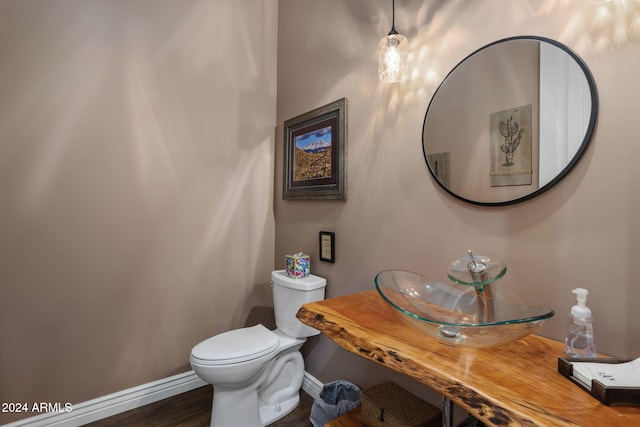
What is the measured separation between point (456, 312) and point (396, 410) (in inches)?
19.3

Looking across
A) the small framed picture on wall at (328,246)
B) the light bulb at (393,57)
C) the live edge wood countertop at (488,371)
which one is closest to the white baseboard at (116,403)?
the small framed picture on wall at (328,246)

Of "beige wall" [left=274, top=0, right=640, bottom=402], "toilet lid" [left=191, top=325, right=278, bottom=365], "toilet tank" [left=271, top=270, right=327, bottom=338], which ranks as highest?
"beige wall" [left=274, top=0, right=640, bottom=402]

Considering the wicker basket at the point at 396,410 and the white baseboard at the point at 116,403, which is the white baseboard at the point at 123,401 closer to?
the white baseboard at the point at 116,403

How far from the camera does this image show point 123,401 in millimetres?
1783

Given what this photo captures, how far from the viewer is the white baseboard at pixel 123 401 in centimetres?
161

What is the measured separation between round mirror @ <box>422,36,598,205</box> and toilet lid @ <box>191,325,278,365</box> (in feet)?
3.85

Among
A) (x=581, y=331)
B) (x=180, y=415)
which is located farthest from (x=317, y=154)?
(x=180, y=415)

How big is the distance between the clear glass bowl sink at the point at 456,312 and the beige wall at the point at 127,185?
136cm

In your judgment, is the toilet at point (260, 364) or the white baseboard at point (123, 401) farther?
the white baseboard at point (123, 401)

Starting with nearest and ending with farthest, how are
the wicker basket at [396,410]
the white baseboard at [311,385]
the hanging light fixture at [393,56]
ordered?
the wicker basket at [396,410] → the hanging light fixture at [393,56] → the white baseboard at [311,385]

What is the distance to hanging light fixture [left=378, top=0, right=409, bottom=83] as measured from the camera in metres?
1.36

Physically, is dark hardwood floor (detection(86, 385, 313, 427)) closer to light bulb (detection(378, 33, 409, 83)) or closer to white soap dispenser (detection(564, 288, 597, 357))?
white soap dispenser (detection(564, 288, 597, 357))

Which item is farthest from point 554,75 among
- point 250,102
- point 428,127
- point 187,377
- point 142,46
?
point 187,377

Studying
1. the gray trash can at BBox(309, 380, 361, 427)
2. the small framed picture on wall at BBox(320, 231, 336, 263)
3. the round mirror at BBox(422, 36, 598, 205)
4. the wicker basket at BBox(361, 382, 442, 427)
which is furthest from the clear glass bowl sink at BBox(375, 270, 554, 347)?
the gray trash can at BBox(309, 380, 361, 427)
